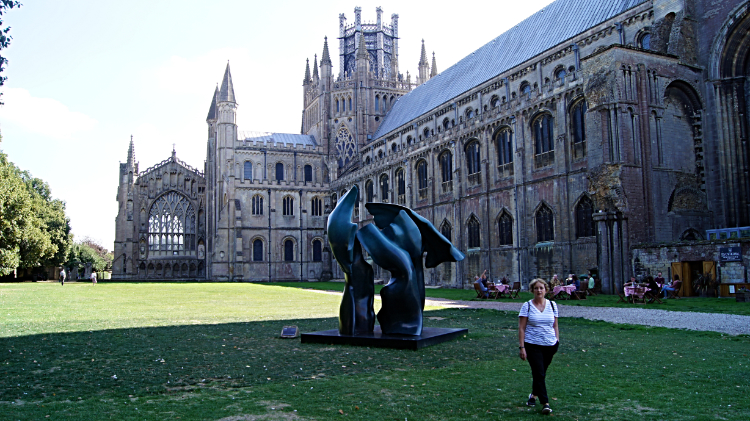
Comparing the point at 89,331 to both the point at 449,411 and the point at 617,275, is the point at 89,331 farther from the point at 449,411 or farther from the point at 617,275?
the point at 617,275

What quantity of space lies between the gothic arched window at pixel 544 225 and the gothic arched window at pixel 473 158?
7203mm

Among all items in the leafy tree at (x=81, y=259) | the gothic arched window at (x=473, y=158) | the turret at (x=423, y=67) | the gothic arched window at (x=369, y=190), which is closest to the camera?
the gothic arched window at (x=473, y=158)

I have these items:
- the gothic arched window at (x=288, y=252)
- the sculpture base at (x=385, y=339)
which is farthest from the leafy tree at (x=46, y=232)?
the sculpture base at (x=385, y=339)

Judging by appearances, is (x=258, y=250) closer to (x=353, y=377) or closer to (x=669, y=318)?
(x=669, y=318)

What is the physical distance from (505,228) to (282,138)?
44.4 m

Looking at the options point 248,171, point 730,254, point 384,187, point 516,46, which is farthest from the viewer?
point 248,171

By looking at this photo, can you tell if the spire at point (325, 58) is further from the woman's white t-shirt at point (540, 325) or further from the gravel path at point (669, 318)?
the woman's white t-shirt at point (540, 325)

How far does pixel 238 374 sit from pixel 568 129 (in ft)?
95.2

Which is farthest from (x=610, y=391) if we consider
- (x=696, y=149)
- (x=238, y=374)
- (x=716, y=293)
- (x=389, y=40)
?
(x=389, y=40)

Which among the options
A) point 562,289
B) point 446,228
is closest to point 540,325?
point 562,289

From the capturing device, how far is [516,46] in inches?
1868

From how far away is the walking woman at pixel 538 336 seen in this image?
6449 millimetres

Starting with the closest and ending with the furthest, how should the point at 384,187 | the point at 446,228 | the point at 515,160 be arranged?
the point at 515,160 < the point at 446,228 < the point at 384,187

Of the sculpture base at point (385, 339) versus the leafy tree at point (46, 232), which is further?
the leafy tree at point (46, 232)
